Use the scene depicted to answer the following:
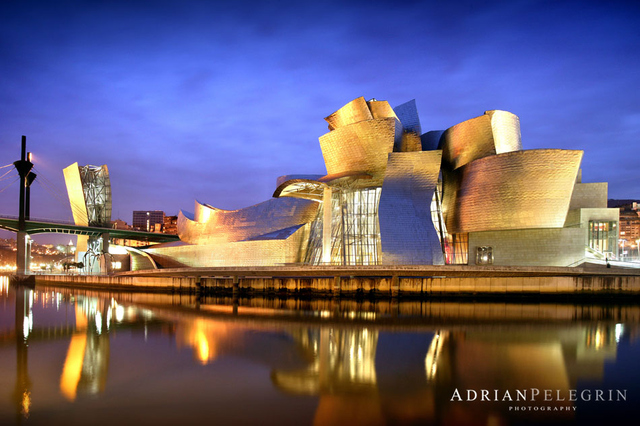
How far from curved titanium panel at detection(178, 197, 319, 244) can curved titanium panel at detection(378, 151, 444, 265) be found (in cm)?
953

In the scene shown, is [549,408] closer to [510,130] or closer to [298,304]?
[298,304]

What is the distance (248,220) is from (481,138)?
20.3 m

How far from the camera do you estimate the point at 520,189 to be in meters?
29.7

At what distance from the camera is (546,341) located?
14.7m

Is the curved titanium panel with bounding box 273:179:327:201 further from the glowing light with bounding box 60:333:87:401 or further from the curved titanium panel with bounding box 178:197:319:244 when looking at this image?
the glowing light with bounding box 60:333:87:401

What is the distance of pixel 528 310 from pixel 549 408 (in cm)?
1497

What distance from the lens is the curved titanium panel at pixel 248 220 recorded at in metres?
37.2

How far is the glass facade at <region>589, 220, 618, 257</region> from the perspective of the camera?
31.2 m

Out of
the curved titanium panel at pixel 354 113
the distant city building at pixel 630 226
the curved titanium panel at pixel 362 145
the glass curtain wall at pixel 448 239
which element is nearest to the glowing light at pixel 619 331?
the glass curtain wall at pixel 448 239

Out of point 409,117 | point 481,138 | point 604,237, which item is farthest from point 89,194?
point 604,237

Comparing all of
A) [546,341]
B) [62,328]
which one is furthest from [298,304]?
[546,341]

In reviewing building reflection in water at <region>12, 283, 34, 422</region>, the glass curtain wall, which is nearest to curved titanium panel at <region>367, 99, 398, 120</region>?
the glass curtain wall

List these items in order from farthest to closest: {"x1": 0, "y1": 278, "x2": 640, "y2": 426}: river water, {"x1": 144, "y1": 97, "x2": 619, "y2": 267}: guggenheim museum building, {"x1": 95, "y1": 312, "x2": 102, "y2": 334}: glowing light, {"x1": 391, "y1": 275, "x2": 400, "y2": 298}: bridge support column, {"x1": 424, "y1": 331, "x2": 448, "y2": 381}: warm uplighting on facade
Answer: {"x1": 144, "y1": 97, "x2": 619, "y2": 267}: guggenheim museum building, {"x1": 391, "y1": 275, "x2": 400, "y2": 298}: bridge support column, {"x1": 95, "y1": 312, "x2": 102, "y2": 334}: glowing light, {"x1": 424, "y1": 331, "x2": 448, "y2": 381}: warm uplighting on facade, {"x1": 0, "y1": 278, "x2": 640, "y2": 426}: river water

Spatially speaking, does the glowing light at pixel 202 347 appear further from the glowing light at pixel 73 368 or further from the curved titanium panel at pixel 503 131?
the curved titanium panel at pixel 503 131
